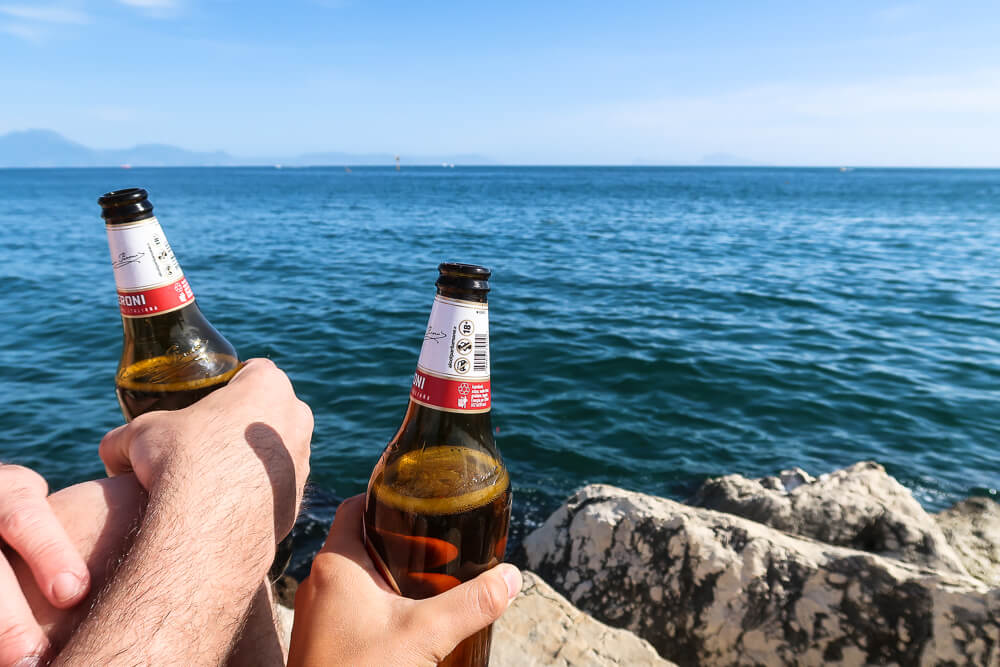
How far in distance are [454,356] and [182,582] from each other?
2.61ft

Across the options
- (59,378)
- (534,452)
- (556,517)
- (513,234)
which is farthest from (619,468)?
(513,234)

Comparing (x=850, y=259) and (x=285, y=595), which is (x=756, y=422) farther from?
(x=850, y=259)

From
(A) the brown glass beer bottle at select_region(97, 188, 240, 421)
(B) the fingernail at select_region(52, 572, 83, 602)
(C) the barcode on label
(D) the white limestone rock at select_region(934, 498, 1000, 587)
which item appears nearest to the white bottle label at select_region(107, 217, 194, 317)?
(A) the brown glass beer bottle at select_region(97, 188, 240, 421)

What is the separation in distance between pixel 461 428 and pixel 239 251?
26755 mm

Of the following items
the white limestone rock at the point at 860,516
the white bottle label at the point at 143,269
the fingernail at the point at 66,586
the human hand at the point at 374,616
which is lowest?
Answer: the white limestone rock at the point at 860,516

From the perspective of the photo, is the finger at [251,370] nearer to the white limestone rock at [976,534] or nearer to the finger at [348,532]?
the finger at [348,532]

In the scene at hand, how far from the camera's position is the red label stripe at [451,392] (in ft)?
4.94

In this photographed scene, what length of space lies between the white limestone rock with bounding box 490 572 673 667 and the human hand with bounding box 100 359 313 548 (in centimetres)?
210

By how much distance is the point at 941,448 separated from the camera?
8.91 meters

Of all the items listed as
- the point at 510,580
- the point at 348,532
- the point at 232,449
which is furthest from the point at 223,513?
the point at 510,580

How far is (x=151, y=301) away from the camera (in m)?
1.70

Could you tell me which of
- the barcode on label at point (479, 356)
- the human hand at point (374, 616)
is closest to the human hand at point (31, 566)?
the human hand at point (374, 616)

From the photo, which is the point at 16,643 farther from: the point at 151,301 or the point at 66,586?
the point at 151,301
